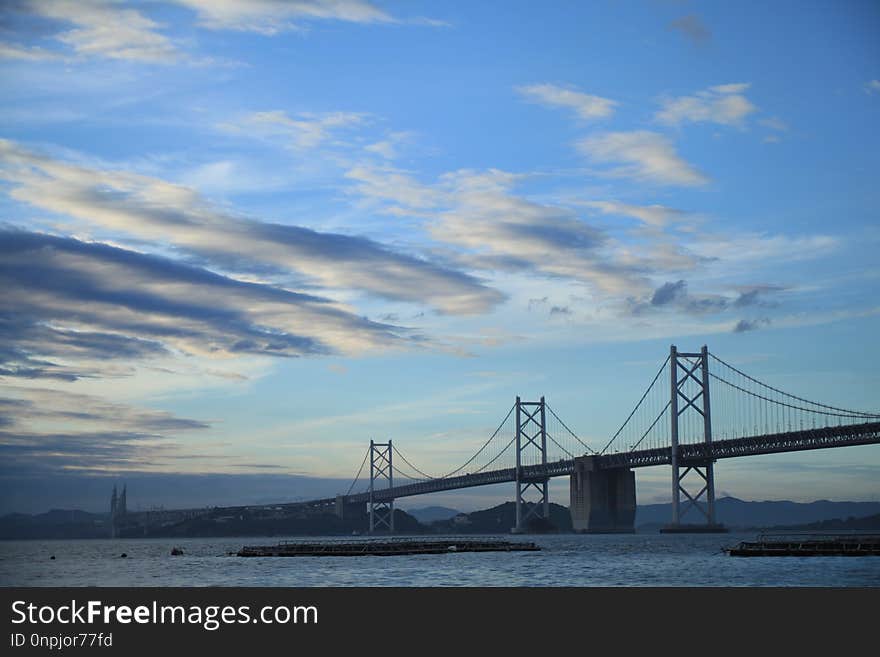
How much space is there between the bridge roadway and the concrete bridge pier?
1.98 m

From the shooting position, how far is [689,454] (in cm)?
11556

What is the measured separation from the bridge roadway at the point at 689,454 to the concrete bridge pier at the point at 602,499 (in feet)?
6.51

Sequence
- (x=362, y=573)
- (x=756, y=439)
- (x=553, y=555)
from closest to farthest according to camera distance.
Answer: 1. (x=362, y=573)
2. (x=553, y=555)
3. (x=756, y=439)

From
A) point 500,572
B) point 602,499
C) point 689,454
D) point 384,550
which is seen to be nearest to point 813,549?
point 500,572

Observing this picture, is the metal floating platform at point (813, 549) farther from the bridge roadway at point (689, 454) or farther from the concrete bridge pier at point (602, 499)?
the concrete bridge pier at point (602, 499)

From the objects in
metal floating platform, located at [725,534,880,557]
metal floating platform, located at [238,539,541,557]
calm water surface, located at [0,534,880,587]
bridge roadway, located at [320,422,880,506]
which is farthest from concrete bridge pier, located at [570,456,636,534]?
metal floating platform, located at [725,534,880,557]

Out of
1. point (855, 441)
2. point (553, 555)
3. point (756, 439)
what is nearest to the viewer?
point (553, 555)

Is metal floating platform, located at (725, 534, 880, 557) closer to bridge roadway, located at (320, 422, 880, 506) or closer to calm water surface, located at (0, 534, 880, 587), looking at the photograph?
calm water surface, located at (0, 534, 880, 587)

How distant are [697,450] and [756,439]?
32.5ft
